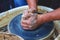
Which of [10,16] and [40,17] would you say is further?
Result: [10,16]

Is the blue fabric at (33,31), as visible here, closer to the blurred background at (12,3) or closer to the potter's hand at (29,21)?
the potter's hand at (29,21)

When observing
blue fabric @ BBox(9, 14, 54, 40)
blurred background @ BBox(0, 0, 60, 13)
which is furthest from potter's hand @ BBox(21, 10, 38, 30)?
blurred background @ BBox(0, 0, 60, 13)

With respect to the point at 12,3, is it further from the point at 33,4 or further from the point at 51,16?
the point at 51,16

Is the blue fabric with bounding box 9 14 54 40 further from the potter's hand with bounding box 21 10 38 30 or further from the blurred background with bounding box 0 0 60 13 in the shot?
the blurred background with bounding box 0 0 60 13

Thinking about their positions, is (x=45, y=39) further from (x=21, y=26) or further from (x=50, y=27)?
(x=21, y=26)

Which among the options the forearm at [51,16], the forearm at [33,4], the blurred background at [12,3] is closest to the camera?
the forearm at [51,16]

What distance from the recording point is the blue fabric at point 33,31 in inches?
66.4

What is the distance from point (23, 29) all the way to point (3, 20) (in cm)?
43

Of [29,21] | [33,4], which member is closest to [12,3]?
[33,4]

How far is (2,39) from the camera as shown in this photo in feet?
4.86

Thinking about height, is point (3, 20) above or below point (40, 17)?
below

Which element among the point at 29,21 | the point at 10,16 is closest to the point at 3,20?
the point at 10,16

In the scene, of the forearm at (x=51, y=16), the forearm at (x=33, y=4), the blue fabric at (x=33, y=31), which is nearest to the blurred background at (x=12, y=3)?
the forearm at (x=33, y=4)

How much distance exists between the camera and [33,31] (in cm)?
172
